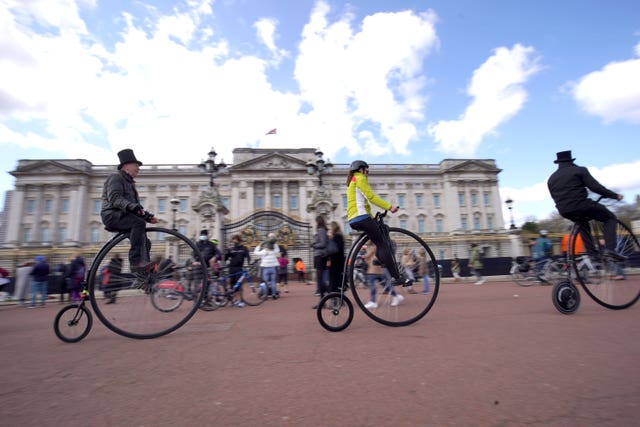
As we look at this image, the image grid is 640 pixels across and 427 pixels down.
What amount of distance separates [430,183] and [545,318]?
185 feet

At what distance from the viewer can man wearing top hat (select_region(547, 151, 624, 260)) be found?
157 inches

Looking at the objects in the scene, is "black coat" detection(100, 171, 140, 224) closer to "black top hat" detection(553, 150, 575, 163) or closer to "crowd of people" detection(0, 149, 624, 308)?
"crowd of people" detection(0, 149, 624, 308)

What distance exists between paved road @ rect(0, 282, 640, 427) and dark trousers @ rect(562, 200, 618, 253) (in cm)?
101

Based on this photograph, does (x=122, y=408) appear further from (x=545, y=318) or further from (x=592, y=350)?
(x=545, y=318)

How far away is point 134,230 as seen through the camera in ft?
10.8

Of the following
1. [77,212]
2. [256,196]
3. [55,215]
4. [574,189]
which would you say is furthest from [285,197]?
[574,189]

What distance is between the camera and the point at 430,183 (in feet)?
188

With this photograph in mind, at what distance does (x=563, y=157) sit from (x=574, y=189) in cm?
56

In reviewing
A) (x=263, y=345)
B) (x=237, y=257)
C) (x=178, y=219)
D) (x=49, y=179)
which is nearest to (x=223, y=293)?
(x=237, y=257)

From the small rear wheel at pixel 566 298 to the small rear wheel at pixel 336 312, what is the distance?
2.75 m

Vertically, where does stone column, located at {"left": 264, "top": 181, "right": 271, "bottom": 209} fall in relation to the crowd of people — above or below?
above

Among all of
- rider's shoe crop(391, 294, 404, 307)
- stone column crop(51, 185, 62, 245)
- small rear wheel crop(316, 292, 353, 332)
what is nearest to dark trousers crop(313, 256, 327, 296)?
small rear wheel crop(316, 292, 353, 332)

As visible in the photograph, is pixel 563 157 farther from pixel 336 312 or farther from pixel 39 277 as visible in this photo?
pixel 39 277

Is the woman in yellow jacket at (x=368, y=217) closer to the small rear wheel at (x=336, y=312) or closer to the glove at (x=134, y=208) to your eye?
the small rear wheel at (x=336, y=312)
